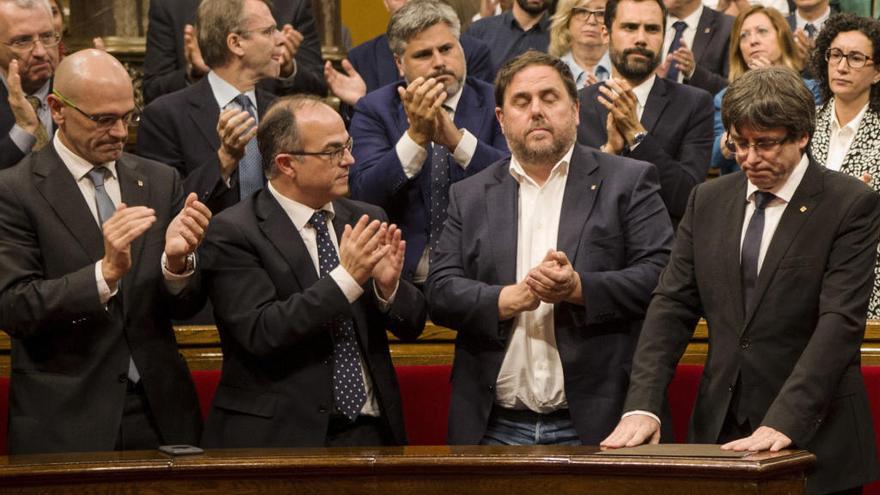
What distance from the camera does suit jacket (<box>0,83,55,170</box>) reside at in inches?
160

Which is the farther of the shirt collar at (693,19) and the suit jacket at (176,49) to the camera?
the shirt collar at (693,19)

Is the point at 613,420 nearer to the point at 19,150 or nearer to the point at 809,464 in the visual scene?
the point at 809,464

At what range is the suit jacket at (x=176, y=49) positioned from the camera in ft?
16.7

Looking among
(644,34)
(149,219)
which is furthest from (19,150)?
(644,34)

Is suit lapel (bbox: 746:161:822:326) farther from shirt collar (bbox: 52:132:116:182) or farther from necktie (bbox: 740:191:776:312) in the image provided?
→ shirt collar (bbox: 52:132:116:182)

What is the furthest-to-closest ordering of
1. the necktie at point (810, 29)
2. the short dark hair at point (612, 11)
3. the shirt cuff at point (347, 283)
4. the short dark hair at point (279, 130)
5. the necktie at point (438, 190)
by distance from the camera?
the necktie at point (810, 29)
the short dark hair at point (612, 11)
the necktie at point (438, 190)
the short dark hair at point (279, 130)
the shirt cuff at point (347, 283)

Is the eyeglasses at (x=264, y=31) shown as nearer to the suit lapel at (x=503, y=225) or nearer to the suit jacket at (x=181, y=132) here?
the suit jacket at (x=181, y=132)

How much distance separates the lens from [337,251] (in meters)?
3.54

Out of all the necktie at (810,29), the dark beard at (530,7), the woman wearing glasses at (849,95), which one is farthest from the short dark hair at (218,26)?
the necktie at (810,29)

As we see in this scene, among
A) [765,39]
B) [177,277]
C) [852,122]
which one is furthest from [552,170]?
[765,39]

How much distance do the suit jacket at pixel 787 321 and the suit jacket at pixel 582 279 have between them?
20 cm

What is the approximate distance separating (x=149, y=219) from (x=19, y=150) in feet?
3.55

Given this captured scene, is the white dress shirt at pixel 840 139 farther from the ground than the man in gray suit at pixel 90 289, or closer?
farther from the ground

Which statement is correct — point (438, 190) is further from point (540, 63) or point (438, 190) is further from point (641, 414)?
point (641, 414)
